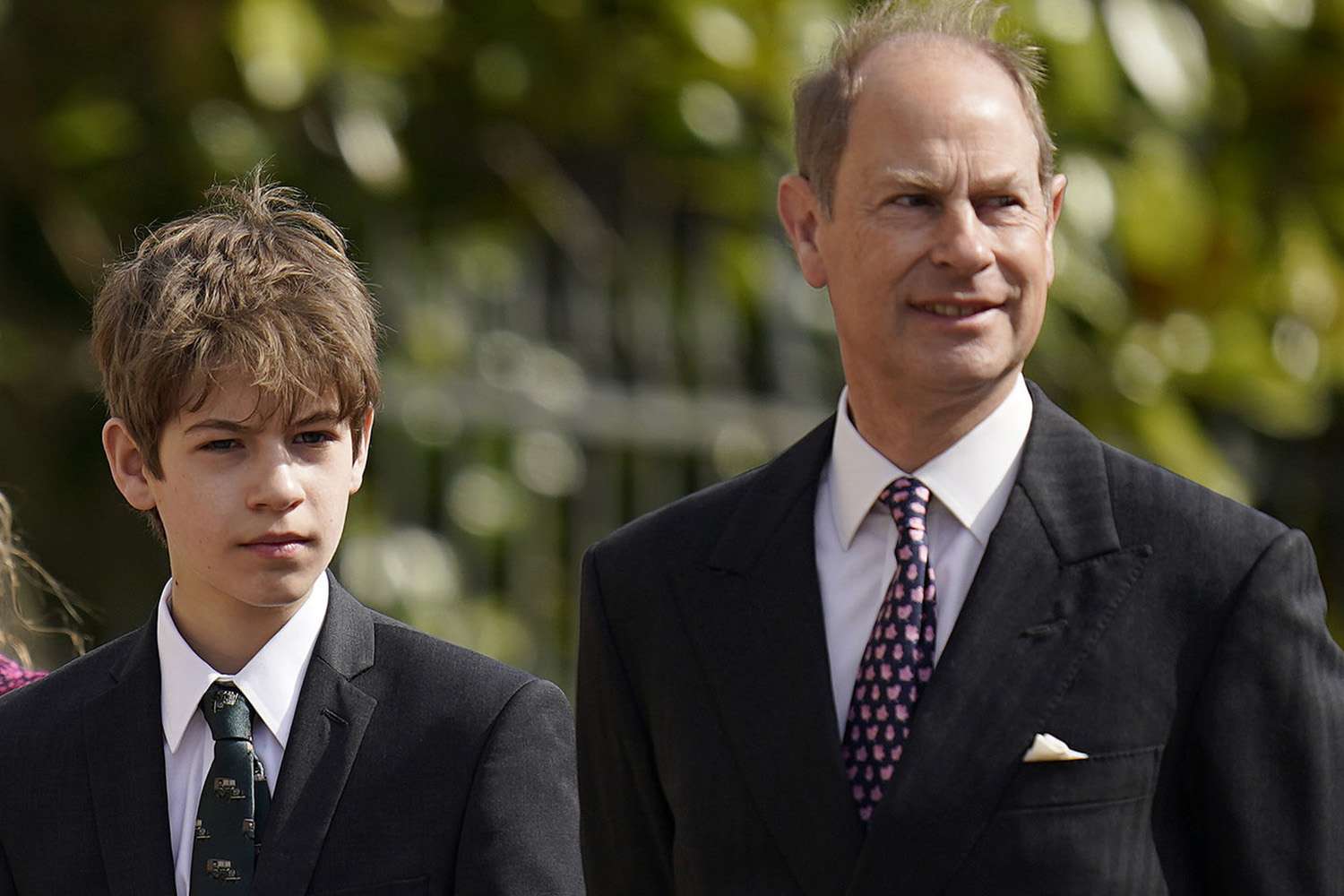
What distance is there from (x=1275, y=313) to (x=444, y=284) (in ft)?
6.98

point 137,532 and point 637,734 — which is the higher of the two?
point 137,532

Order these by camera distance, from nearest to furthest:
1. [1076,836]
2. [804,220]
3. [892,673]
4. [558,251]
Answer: [1076,836], [892,673], [804,220], [558,251]

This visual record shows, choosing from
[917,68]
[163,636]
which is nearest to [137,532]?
[163,636]

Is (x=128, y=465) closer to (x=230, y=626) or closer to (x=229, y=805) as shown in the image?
(x=230, y=626)

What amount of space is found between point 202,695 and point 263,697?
7 cm

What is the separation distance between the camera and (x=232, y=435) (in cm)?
259

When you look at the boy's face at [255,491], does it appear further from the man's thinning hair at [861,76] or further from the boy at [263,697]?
the man's thinning hair at [861,76]

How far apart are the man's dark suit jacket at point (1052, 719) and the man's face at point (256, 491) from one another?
0.41 m

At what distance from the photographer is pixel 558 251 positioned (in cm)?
607

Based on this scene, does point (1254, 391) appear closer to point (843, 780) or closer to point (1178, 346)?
point (1178, 346)

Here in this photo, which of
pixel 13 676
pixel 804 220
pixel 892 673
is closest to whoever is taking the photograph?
pixel 892 673

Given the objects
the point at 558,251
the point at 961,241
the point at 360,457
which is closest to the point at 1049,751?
the point at 961,241

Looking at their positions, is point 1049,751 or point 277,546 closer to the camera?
point 1049,751

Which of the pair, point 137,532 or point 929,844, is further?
point 137,532
